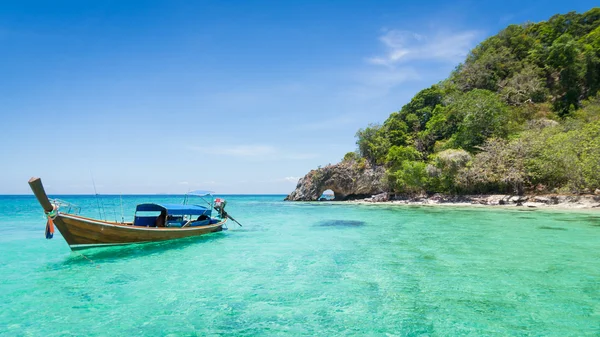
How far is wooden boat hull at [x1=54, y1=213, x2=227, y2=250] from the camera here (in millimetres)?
11180

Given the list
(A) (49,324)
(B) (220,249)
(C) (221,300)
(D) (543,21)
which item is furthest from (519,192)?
(D) (543,21)

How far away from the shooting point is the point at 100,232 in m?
11.9

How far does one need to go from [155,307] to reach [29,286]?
4481 millimetres

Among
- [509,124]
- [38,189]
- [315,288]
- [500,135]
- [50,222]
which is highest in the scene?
[509,124]

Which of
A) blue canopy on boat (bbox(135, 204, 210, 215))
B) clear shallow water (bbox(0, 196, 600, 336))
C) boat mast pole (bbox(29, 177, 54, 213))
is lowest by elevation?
clear shallow water (bbox(0, 196, 600, 336))

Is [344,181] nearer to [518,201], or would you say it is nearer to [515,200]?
[515,200]

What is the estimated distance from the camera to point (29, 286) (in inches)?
331

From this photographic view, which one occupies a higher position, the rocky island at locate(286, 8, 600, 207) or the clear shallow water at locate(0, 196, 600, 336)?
the rocky island at locate(286, 8, 600, 207)

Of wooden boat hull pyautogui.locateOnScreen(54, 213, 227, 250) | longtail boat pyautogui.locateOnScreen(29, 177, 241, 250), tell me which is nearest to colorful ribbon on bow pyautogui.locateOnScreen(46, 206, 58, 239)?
longtail boat pyautogui.locateOnScreen(29, 177, 241, 250)

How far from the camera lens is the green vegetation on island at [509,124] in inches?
1107

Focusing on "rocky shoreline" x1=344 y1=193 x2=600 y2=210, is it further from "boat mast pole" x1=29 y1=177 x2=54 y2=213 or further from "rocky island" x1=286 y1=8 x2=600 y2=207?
"boat mast pole" x1=29 y1=177 x2=54 y2=213

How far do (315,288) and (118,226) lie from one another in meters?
8.74

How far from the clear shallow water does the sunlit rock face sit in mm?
33307

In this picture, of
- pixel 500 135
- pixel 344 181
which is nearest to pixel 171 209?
pixel 500 135
